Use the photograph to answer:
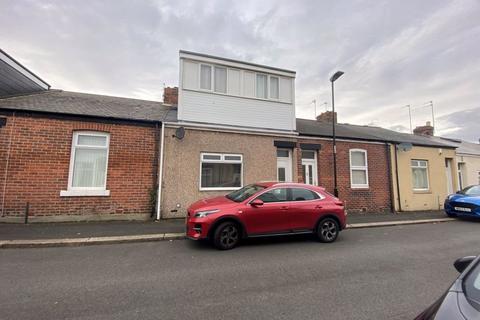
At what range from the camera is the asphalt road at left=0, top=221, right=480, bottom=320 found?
313cm

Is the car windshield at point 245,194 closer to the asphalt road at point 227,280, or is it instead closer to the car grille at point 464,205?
the asphalt road at point 227,280

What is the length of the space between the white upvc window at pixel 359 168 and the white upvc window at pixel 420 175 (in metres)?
3.52

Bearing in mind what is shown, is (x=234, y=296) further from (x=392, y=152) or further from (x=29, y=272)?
(x=392, y=152)

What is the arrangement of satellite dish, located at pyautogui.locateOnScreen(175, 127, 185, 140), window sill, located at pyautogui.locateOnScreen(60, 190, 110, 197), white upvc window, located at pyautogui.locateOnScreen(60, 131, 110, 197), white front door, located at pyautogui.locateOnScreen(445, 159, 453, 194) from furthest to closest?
white front door, located at pyautogui.locateOnScreen(445, 159, 453, 194), satellite dish, located at pyautogui.locateOnScreen(175, 127, 185, 140), white upvc window, located at pyautogui.locateOnScreen(60, 131, 110, 197), window sill, located at pyautogui.locateOnScreen(60, 190, 110, 197)

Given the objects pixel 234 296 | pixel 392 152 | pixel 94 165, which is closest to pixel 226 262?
pixel 234 296

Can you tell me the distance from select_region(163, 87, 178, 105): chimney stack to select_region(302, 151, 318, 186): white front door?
24.2 ft

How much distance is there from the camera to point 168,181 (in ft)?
29.1

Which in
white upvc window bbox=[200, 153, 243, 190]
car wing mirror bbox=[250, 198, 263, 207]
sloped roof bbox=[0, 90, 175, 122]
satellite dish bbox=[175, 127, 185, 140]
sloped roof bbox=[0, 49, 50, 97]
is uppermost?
sloped roof bbox=[0, 49, 50, 97]

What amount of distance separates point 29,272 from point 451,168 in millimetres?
20317

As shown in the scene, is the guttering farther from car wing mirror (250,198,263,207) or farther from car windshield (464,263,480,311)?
car windshield (464,263,480,311)

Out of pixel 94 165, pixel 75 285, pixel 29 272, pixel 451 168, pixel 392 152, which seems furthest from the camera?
pixel 451 168

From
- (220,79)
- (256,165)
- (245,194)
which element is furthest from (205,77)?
(245,194)

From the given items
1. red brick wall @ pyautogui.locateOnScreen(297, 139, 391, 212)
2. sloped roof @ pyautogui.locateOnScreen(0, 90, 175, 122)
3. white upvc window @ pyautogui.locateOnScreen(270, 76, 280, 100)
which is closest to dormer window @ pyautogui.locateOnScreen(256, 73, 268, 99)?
white upvc window @ pyautogui.locateOnScreen(270, 76, 280, 100)

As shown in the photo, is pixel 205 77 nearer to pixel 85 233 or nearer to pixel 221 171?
pixel 221 171
